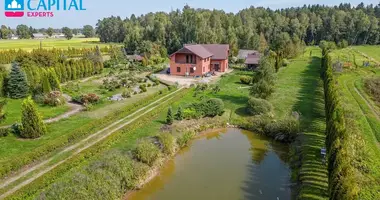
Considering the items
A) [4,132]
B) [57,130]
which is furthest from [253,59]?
[4,132]

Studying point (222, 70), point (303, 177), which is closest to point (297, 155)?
point (303, 177)

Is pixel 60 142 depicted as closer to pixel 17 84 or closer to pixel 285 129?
pixel 17 84

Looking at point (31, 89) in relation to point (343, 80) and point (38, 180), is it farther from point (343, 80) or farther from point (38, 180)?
point (343, 80)

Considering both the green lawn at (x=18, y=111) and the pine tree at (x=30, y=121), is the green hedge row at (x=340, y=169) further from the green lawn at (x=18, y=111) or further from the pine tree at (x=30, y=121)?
the green lawn at (x=18, y=111)

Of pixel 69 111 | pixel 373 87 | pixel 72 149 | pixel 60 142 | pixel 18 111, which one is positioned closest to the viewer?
pixel 72 149

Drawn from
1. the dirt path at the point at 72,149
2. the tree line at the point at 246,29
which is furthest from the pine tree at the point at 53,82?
the tree line at the point at 246,29

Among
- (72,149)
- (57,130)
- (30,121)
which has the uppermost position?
(30,121)
